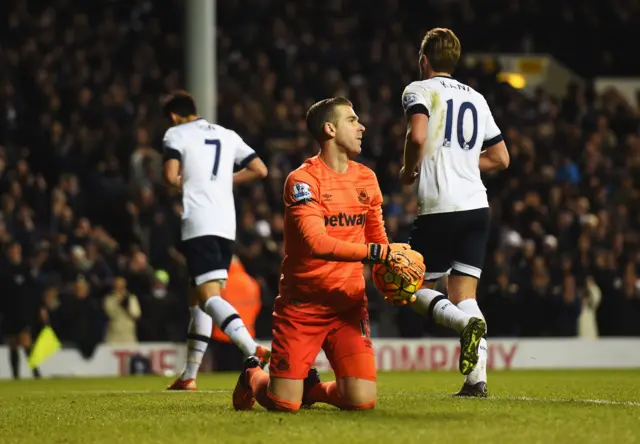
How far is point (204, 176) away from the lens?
8.95m

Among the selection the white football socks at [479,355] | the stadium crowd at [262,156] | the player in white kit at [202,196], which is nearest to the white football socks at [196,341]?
the player in white kit at [202,196]

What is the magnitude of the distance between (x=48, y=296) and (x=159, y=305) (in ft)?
4.35

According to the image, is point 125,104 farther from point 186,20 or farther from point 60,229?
point 186,20

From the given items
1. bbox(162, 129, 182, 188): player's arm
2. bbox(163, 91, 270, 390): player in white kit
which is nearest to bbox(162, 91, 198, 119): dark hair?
bbox(163, 91, 270, 390): player in white kit

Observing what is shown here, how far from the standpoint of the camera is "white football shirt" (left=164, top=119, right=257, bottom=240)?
8836 mm

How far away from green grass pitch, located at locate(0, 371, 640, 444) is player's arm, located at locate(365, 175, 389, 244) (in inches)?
34.3

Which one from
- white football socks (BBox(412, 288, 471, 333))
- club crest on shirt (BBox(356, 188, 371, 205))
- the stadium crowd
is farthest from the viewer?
the stadium crowd

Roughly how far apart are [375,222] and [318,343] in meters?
0.69

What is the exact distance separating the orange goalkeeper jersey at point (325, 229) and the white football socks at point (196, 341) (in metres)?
2.62

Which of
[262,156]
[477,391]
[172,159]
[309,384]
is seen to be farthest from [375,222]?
[262,156]

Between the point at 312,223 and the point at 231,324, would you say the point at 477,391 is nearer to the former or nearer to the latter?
the point at 312,223

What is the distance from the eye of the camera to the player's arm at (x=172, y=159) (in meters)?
8.84

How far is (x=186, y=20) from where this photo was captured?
13.6m

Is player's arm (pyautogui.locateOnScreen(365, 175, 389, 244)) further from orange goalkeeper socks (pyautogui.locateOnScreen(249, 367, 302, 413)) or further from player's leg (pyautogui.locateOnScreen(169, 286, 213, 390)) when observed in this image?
player's leg (pyautogui.locateOnScreen(169, 286, 213, 390))
